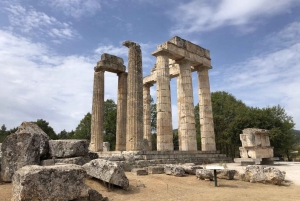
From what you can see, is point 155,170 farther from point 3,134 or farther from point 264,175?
point 3,134

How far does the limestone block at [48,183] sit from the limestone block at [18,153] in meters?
2.49

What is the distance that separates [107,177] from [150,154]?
910cm

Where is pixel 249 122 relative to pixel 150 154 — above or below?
above

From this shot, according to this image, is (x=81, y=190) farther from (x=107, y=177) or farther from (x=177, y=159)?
(x=177, y=159)

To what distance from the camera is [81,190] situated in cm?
663

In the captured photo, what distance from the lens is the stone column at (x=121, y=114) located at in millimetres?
22730

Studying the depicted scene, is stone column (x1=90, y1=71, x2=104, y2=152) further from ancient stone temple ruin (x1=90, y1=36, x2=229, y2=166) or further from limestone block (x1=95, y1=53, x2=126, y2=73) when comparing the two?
limestone block (x1=95, y1=53, x2=126, y2=73)

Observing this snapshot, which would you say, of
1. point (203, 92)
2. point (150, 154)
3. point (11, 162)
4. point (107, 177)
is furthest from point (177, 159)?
point (11, 162)

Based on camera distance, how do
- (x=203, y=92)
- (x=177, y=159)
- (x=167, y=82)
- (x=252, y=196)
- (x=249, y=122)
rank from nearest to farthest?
(x=252, y=196)
(x=177, y=159)
(x=167, y=82)
(x=203, y=92)
(x=249, y=122)

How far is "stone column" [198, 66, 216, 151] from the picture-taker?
2431 cm

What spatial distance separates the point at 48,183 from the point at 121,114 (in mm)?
17174

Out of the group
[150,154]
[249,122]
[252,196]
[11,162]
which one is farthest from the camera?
[249,122]

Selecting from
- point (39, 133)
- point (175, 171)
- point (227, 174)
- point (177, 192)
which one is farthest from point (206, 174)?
point (39, 133)

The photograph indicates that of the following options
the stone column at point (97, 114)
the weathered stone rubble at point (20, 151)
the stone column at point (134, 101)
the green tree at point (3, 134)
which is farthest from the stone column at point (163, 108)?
the green tree at point (3, 134)
